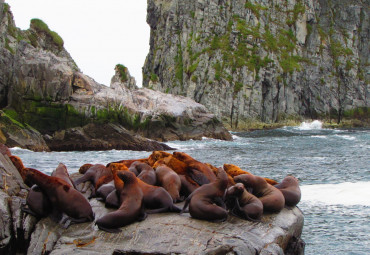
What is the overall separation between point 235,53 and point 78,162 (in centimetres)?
7559

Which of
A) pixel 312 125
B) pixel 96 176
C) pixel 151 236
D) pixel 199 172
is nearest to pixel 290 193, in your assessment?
pixel 199 172

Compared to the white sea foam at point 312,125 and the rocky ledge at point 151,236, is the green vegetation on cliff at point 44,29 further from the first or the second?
the rocky ledge at point 151,236

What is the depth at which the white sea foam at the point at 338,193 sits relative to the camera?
13367 mm

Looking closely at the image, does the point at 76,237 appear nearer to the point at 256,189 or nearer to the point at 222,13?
the point at 256,189

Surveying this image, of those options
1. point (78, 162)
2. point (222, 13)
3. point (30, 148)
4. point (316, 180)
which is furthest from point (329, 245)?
point (222, 13)

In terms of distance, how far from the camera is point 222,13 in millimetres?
98625

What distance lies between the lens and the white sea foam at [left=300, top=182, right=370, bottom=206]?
13.4m

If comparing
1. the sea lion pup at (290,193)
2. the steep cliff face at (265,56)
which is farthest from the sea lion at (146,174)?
the steep cliff face at (265,56)

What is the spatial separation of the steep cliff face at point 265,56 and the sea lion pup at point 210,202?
7470 cm

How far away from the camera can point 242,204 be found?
332 inches

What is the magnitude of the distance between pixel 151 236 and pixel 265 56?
91.3 m

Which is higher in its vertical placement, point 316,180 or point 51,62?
point 51,62

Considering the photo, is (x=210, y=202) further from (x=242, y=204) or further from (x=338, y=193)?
(x=338, y=193)

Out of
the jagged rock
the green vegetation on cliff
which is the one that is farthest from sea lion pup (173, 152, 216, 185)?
the green vegetation on cliff
